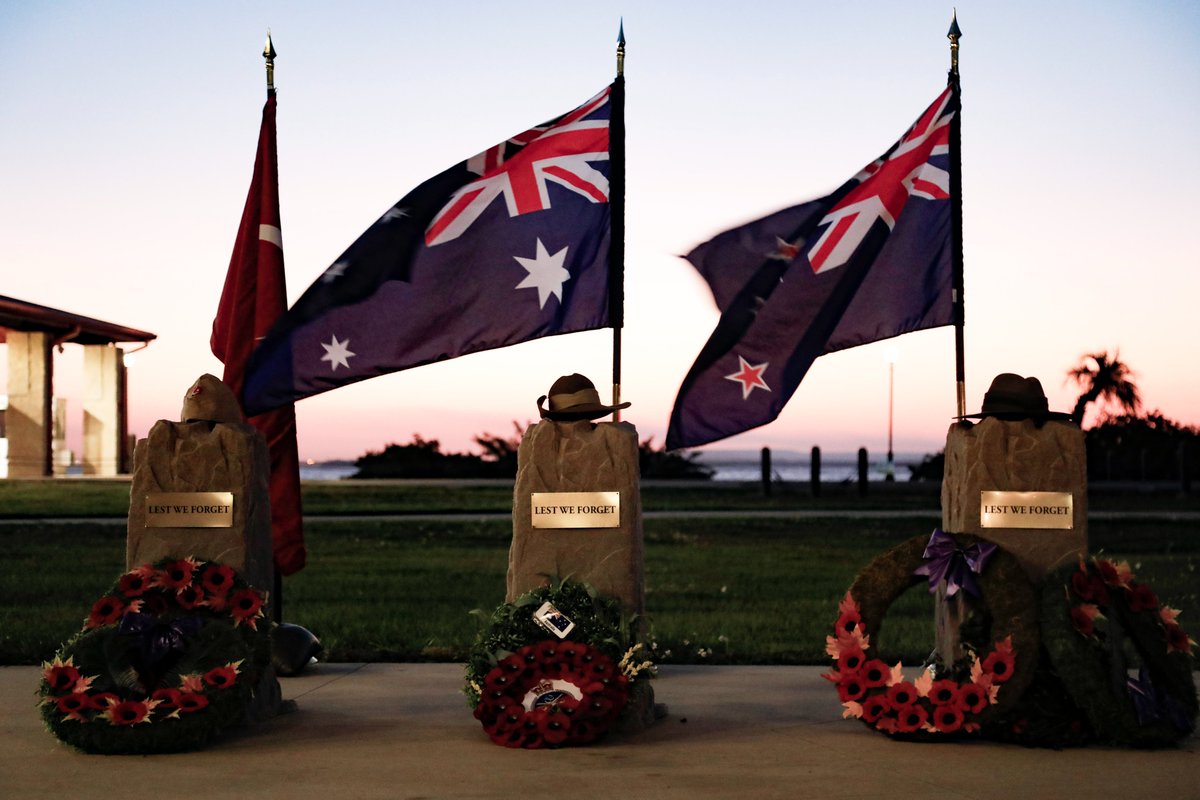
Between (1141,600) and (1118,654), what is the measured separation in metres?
0.36

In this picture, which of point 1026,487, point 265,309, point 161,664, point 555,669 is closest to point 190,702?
point 161,664

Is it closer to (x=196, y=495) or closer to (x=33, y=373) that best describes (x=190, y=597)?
(x=196, y=495)

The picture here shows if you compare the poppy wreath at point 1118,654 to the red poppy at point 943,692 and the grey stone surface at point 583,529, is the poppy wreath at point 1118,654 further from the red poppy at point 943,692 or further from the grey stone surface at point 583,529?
the grey stone surface at point 583,529

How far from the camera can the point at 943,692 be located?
7.98 meters

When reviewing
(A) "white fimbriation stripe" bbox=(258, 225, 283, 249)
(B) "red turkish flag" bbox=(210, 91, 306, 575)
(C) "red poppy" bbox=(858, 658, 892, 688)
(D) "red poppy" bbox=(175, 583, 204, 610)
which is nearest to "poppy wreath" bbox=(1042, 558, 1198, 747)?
(C) "red poppy" bbox=(858, 658, 892, 688)

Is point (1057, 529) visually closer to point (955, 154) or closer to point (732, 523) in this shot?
point (955, 154)

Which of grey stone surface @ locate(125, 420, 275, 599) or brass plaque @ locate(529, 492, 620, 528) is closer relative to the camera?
brass plaque @ locate(529, 492, 620, 528)

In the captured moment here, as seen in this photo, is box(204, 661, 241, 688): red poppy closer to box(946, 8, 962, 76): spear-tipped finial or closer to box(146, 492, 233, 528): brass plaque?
box(146, 492, 233, 528): brass plaque

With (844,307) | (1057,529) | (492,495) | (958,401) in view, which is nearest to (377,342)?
(844,307)

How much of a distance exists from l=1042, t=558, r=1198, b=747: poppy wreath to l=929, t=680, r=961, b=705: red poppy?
1.85 ft

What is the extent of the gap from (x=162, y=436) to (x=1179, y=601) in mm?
11744

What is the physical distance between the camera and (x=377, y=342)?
9.42 m

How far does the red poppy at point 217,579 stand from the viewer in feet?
27.4

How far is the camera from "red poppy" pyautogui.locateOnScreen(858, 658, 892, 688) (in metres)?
8.11
